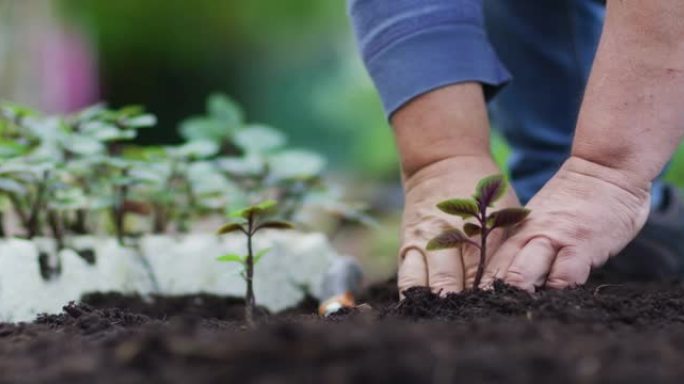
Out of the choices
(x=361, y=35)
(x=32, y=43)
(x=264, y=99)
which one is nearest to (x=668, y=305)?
(x=361, y=35)

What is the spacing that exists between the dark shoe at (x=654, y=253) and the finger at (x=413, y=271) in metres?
1.08

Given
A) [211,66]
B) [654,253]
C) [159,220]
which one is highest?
[211,66]

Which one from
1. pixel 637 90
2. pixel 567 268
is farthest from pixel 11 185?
pixel 637 90

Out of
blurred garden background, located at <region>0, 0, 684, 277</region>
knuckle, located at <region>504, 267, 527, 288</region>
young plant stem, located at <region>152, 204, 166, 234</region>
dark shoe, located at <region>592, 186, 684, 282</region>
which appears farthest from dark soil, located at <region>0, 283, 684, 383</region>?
blurred garden background, located at <region>0, 0, 684, 277</region>

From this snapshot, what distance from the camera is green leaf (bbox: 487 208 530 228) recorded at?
51.6 inches

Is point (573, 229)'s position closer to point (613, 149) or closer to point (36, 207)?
point (613, 149)

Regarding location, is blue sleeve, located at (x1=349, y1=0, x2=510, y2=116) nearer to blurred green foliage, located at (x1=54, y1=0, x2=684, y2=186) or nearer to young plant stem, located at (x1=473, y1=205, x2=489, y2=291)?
young plant stem, located at (x1=473, y1=205, x2=489, y2=291)

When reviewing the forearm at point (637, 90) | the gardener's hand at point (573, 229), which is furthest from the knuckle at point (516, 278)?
the forearm at point (637, 90)

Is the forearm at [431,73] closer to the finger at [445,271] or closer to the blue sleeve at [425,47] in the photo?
the blue sleeve at [425,47]

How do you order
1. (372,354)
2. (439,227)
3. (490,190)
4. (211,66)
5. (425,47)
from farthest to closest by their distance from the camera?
(211,66) < (425,47) < (439,227) < (490,190) < (372,354)

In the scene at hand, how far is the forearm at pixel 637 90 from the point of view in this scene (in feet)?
4.35

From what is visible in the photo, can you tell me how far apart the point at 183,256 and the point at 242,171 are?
0.29 meters

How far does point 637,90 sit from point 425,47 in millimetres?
434

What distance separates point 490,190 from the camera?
1282mm
